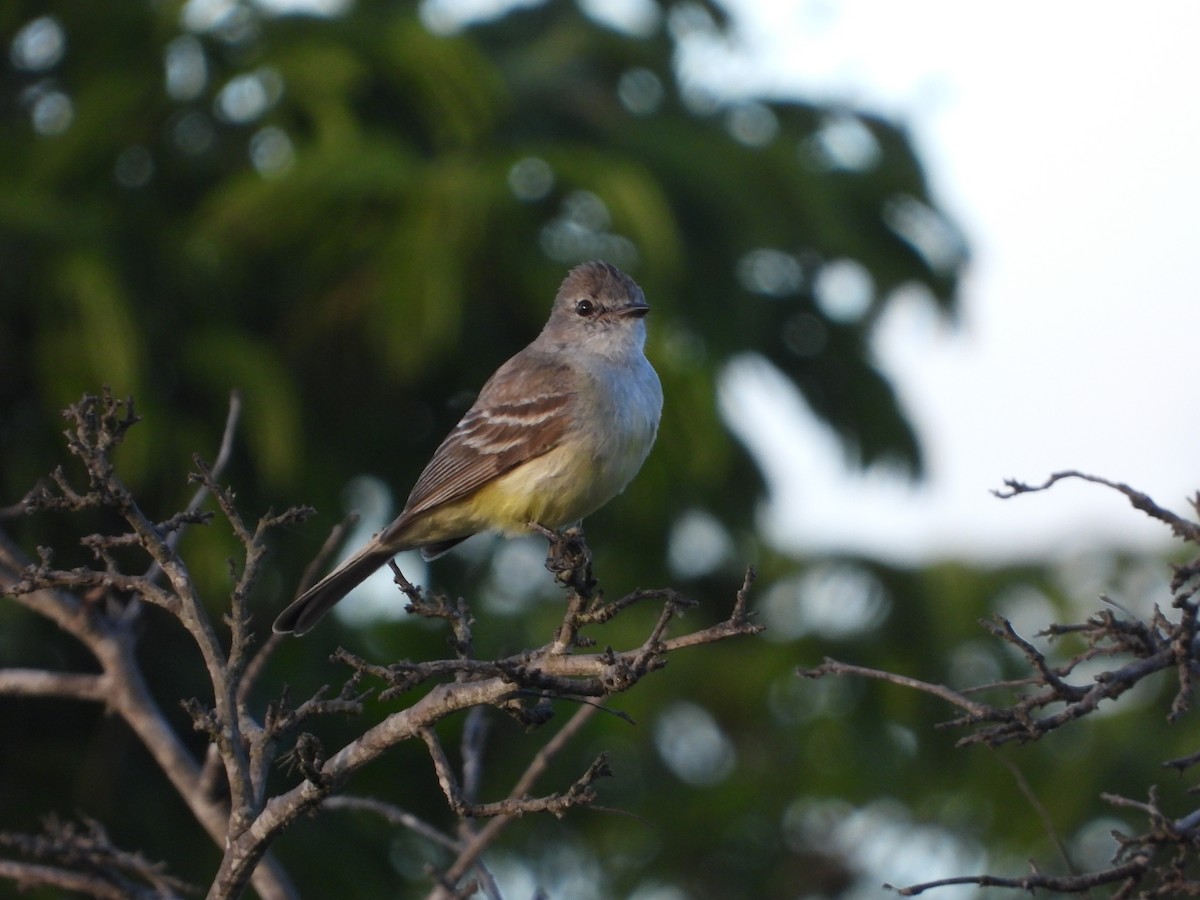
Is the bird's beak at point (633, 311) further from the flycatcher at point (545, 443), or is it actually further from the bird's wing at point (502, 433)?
the bird's wing at point (502, 433)

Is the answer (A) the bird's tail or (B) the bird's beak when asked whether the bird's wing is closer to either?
(A) the bird's tail

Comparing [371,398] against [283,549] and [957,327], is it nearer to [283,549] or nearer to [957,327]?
[283,549]

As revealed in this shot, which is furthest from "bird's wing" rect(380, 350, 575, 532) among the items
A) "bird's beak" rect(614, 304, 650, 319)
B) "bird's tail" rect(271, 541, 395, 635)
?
"bird's beak" rect(614, 304, 650, 319)

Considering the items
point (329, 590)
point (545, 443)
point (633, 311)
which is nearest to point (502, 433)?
point (545, 443)

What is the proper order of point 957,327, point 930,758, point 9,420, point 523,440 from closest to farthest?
point 523,440 < point 9,420 < point 930,758 < point 957,327

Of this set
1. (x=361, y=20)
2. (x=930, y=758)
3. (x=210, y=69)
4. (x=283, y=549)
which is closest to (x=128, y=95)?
(x=210, y=69)

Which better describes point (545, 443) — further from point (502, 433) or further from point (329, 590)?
point (329, 590)

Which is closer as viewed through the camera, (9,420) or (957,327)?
(9,420)

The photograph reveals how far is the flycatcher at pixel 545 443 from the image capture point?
223 inches

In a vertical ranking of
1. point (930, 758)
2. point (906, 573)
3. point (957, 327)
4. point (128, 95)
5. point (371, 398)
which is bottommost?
point (930, 758)

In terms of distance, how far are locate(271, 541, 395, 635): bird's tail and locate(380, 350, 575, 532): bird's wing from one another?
119 mm

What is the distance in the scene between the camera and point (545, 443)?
19.0 ft

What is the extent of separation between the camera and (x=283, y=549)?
6.98m

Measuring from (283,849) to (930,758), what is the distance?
144 inches
